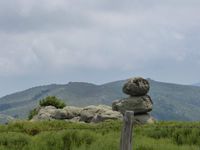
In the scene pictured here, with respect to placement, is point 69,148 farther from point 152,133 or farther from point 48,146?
point 152,133

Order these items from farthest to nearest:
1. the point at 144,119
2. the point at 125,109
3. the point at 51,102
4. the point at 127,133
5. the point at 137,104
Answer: the point at 51,102 → the point at 125,109 → the point at 137,104 → the point at 144,119 → the point at 127,133

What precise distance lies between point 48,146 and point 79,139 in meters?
1.47

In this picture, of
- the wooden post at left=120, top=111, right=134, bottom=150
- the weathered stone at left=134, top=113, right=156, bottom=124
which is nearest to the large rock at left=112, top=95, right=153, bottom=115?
the weathered stone at left=134, top=113, right=156, bottom=124

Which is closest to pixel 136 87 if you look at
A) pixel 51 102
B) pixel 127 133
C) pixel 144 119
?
pixel 144 119

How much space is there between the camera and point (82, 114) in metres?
52.6

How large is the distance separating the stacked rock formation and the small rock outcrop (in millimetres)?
1694

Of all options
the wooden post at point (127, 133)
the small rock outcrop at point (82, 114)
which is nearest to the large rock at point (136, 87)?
the small rock outcrop at point (82, 114)

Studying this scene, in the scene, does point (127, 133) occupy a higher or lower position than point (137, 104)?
lower

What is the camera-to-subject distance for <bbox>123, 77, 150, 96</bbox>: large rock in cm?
5125

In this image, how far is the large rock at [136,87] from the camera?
5125 cm

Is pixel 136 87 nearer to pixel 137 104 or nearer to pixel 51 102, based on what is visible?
pixel 137 104

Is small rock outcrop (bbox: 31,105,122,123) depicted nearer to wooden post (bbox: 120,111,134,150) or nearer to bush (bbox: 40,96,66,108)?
bush (bbox: 40,96,66,108)

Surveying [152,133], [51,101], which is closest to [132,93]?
[51,101]

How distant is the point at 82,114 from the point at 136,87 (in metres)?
7.43
